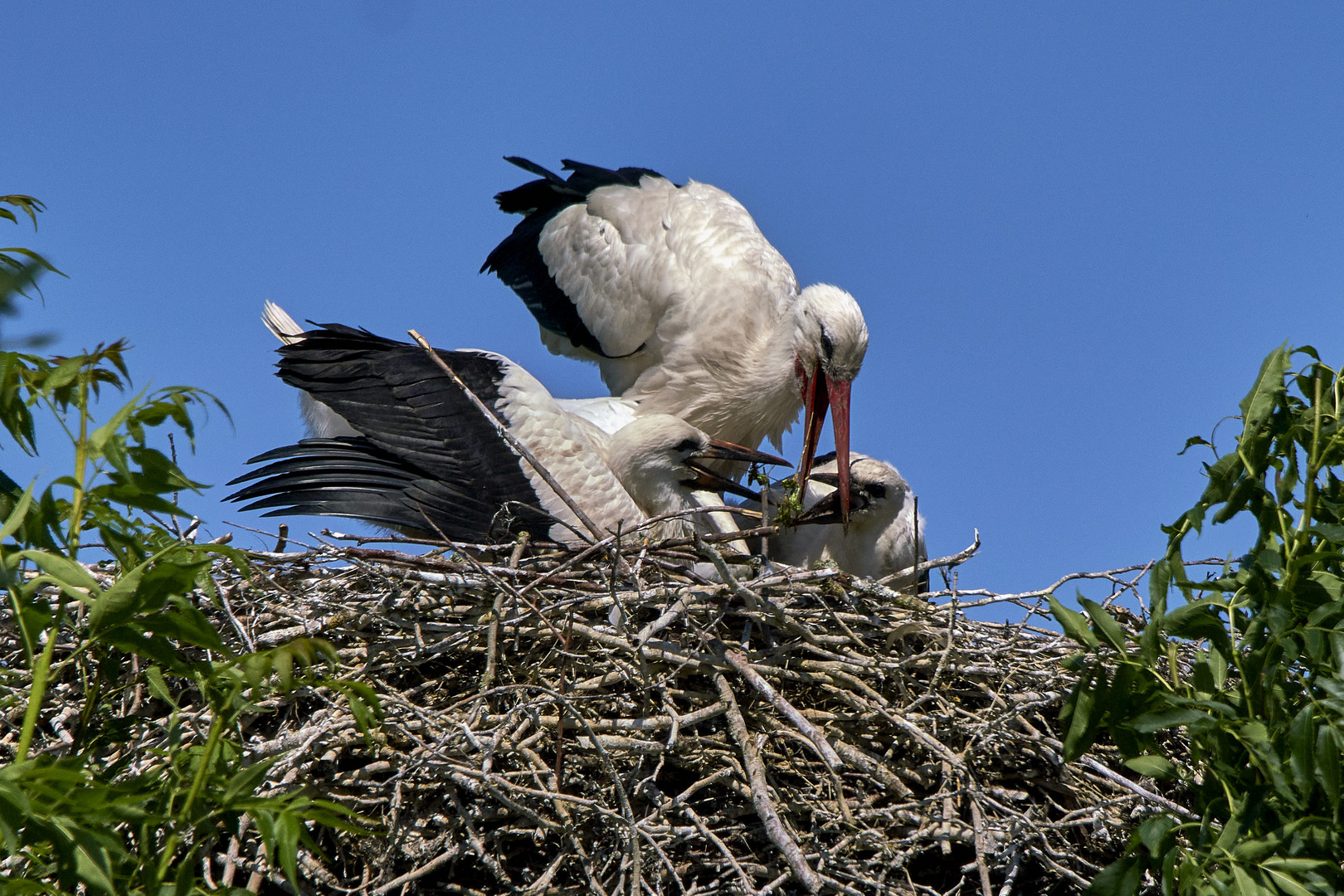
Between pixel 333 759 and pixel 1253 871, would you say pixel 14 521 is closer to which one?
pixel 1253 871

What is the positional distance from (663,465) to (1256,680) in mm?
2545

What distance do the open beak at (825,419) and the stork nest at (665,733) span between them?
843 mm

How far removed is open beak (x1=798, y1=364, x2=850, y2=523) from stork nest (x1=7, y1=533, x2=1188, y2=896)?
2.77 feet

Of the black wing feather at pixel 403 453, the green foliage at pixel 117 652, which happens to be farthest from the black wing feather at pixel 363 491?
the green foliage at pixel 117 652

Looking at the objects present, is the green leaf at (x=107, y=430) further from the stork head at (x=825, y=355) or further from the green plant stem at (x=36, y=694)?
the stork head at (x=825, y=355)

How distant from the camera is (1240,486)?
1.62m

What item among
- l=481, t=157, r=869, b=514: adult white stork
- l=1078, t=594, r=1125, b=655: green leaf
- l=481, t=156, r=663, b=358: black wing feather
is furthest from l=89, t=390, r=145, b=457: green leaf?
l=481, t=156, r=663, b=358: black wing feather

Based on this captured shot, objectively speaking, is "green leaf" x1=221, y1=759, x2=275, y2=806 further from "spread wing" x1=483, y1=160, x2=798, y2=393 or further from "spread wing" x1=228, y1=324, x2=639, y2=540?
"spread wing" x1=483, y1=160, x2=798, y2=393

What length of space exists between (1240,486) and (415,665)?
1.79m

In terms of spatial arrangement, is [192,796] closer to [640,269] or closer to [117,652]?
[117,652]

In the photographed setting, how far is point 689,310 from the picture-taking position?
455 centimetres

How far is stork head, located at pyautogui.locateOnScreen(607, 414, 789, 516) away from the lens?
3.95 meters

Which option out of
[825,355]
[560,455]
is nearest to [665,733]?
[560,455]

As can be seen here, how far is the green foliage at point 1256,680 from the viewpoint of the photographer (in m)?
1.40
